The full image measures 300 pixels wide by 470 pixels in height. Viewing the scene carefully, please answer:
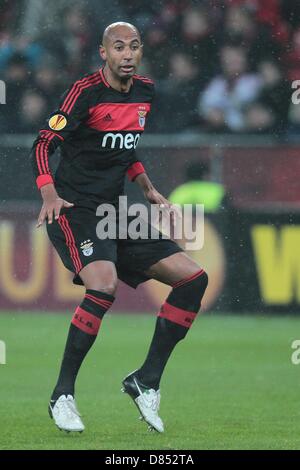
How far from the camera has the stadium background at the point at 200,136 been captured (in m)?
10.9

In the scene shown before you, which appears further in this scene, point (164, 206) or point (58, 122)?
point (164, 206)

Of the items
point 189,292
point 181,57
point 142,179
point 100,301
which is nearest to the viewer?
point 100,301

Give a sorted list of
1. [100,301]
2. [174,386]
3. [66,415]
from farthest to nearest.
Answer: [174,386] < [100,301] < [66,415]

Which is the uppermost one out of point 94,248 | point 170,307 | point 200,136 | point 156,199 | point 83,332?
point 200,136

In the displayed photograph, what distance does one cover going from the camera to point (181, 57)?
12.5 meters

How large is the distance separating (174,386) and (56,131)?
233cm

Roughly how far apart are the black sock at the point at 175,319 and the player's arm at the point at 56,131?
724mm

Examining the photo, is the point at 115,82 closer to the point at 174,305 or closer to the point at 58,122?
the point at 58,122

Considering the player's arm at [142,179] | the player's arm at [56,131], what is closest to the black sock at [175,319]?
the player's arm at [142,179]

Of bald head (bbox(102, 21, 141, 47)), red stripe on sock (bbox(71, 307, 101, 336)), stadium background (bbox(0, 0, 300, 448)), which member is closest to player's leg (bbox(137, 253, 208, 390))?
red stripe on sock (bbox(71, 307, 101, 336))

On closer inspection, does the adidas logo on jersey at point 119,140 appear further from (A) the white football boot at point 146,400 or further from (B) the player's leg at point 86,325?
(A) the white football boot at point 146,400

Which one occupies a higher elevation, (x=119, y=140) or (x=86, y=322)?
(x=119, y=140)

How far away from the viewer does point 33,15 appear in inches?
488

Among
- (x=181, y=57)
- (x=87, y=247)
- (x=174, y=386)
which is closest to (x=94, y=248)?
(x=87, y=247)
